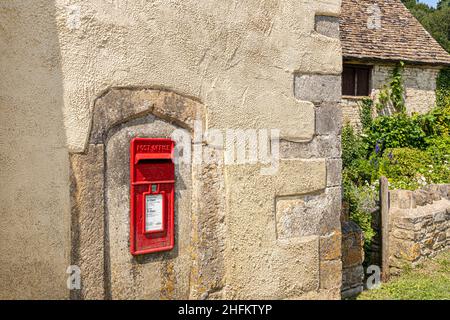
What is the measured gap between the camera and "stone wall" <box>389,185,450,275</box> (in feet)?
19.3

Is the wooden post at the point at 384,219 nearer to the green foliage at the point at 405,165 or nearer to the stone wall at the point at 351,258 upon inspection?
the stone wall at the point at 351,258

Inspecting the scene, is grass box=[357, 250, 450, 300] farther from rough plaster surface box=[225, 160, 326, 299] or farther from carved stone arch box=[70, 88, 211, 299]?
carved stone arch box=[70, 88, 211, 299]

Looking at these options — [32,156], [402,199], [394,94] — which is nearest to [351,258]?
[402,199]

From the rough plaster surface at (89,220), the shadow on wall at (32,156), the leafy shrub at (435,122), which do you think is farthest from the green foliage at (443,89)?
the shadow on wall at (32,156)

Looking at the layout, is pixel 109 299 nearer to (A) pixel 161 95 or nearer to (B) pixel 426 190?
(A) pixel 161 95

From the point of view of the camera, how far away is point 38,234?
247 cm

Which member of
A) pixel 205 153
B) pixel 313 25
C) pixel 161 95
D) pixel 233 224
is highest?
pixel 313 25

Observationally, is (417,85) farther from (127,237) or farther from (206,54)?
(127,237)

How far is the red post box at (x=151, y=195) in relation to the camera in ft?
8.89

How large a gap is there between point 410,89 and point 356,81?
1795 millimetres

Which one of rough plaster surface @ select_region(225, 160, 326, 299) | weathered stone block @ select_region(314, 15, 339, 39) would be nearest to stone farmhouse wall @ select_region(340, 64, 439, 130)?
weathered stone block @ select_region(314, 15, 339, 39)

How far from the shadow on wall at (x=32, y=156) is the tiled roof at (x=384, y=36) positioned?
1090cm
